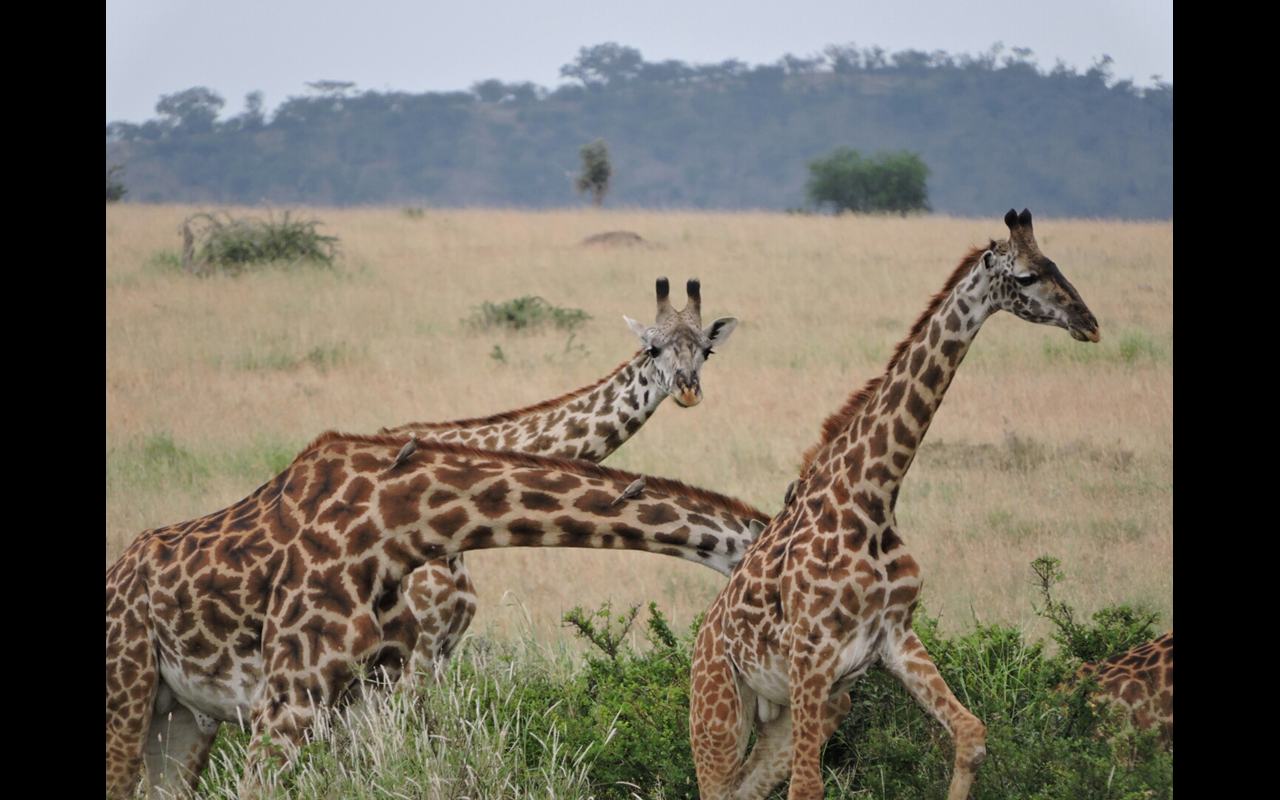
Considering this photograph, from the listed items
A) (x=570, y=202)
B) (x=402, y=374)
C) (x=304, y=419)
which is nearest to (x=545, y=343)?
(x=402, y=374)

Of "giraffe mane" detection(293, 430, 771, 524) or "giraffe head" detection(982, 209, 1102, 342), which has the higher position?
"giraffe head" detection(982, 209, 1102, 342)

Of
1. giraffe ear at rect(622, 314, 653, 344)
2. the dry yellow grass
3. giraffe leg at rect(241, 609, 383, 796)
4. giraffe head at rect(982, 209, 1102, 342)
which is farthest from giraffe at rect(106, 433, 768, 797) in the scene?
the dry yellow grass

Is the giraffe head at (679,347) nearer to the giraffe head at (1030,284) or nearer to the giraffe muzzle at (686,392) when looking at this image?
the giraffe muzzle at (686,392)

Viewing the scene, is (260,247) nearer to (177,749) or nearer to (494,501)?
(177,749)

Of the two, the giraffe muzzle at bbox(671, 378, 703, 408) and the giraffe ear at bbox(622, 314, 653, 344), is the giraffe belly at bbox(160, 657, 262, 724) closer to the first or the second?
the giraffe muzzle at bbox(671, 378, 703, 408)

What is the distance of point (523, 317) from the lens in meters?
18.4

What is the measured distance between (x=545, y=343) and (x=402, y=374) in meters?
2.28

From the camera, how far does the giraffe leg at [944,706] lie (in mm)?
4414

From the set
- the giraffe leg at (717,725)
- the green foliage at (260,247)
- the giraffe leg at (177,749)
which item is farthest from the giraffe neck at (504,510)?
the green foliage at (260,247)

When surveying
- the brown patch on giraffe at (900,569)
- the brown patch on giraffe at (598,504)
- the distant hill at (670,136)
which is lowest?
the brown patch on giraffe at (900,569)

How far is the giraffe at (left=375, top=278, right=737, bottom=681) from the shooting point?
5.91 meters

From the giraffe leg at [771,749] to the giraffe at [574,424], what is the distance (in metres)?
1.60

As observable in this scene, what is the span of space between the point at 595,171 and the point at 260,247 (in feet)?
79.2

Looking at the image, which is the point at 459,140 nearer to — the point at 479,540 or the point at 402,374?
the point at 402,374
